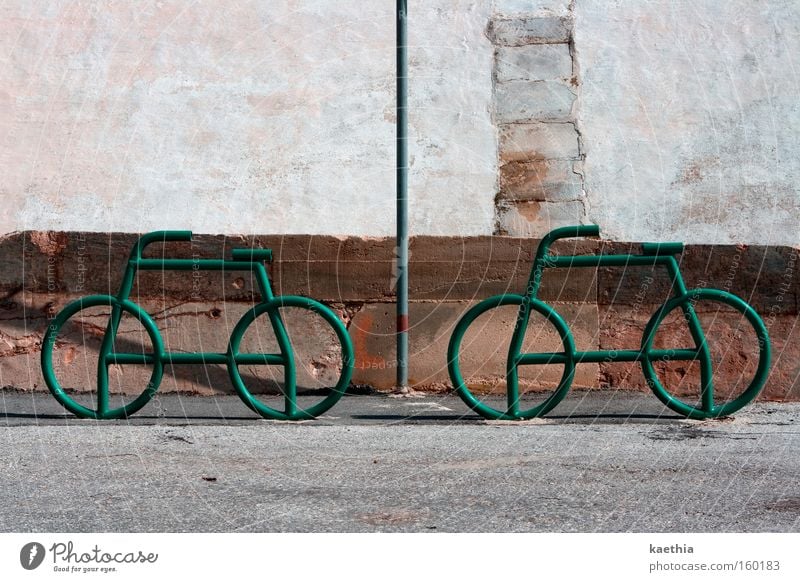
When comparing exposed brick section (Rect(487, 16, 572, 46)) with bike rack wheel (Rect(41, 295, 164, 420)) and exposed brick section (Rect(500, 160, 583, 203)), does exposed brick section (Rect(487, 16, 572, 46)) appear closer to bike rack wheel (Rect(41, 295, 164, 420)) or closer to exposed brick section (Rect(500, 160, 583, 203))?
exposed brick section (Rect(500, 160, 583, 203))

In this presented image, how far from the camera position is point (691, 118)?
7152mm

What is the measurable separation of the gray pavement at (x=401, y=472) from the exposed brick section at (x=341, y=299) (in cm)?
79

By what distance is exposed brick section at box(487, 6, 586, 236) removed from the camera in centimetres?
702

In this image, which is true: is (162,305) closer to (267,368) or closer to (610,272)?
(267,368)

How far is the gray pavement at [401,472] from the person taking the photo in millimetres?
3219

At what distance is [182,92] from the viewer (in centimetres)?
731

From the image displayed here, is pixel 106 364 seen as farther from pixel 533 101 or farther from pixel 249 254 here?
pixel 533 101

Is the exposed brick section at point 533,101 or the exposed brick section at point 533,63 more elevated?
the exposed brick section at point 533,63

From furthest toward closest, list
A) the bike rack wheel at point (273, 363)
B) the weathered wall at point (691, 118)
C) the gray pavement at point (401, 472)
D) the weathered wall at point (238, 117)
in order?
1. the weathered wall at point (238, 117)
2. the weathered wall at point (691, 118)
3. the bike rack wheel at point (273, 363)
4. the gray pavement at point (401, 472)

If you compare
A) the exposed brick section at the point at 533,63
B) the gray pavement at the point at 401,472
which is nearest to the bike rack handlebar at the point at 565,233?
the gray pavement at the point at 401,472

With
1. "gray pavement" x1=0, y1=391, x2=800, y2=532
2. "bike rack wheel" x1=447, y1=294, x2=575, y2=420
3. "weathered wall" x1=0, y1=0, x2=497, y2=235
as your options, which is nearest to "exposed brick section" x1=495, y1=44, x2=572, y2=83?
"weathered wall" x1=0, y1=0, x2=497, y2=235

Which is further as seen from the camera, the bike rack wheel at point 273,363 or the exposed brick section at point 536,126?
the exposed brick section at point 536,126

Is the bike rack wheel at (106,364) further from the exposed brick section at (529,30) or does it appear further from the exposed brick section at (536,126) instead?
the exposed brick section at (529,30)

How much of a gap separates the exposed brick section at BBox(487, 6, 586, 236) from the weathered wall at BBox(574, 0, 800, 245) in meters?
0.11
